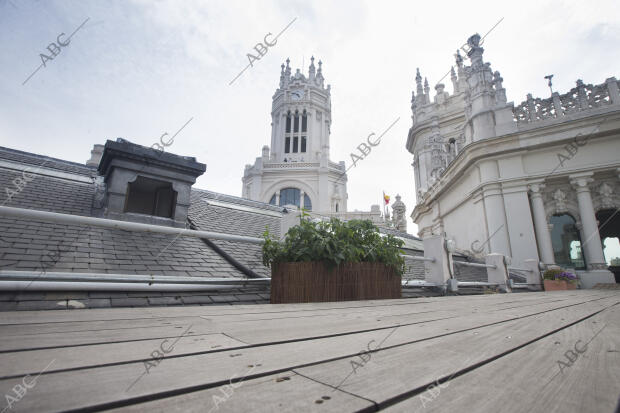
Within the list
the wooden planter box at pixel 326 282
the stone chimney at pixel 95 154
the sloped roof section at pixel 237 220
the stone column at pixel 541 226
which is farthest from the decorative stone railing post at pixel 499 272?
the stone chimney at pixel 95 154

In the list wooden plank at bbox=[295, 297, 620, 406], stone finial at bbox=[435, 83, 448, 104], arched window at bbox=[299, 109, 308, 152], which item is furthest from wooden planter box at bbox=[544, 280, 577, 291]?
arched window at bbox=[299, 109, 308, 152]

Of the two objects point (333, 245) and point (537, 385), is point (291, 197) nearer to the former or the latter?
point (333, 245)

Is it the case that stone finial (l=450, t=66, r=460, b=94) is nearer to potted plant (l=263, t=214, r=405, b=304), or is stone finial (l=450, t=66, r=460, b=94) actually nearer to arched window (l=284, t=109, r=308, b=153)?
arched window (l=284, t=109, r=308, b=153)

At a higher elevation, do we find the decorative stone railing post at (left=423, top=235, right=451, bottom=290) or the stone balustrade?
the stone balustrade

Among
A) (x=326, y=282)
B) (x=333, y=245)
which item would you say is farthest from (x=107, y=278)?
(x=333, y=245)

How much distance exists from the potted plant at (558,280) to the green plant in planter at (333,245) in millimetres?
6441

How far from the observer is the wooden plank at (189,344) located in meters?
0.71

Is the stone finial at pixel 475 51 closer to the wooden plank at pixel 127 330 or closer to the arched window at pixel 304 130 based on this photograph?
the wooden plank at pixel 127 330

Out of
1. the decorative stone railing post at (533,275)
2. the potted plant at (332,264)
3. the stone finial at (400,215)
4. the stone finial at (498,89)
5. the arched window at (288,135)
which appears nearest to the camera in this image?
the potted plant at (332,264)

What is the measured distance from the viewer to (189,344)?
97cm

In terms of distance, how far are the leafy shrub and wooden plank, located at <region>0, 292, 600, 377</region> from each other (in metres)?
8.58

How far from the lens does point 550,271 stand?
7.91 metres

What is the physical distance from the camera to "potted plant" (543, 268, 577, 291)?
25.1ft

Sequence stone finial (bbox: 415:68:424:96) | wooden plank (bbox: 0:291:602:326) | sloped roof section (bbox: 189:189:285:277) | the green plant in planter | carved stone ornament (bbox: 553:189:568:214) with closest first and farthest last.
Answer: wooden plank (bbox: 0:291:602:326), the green plant in planter, sloped roof section (bbox: 189:189:285:277), carved stone ornament (bbox: 553:189:568:214), stone finial (bbox: 415:68:424:96)
